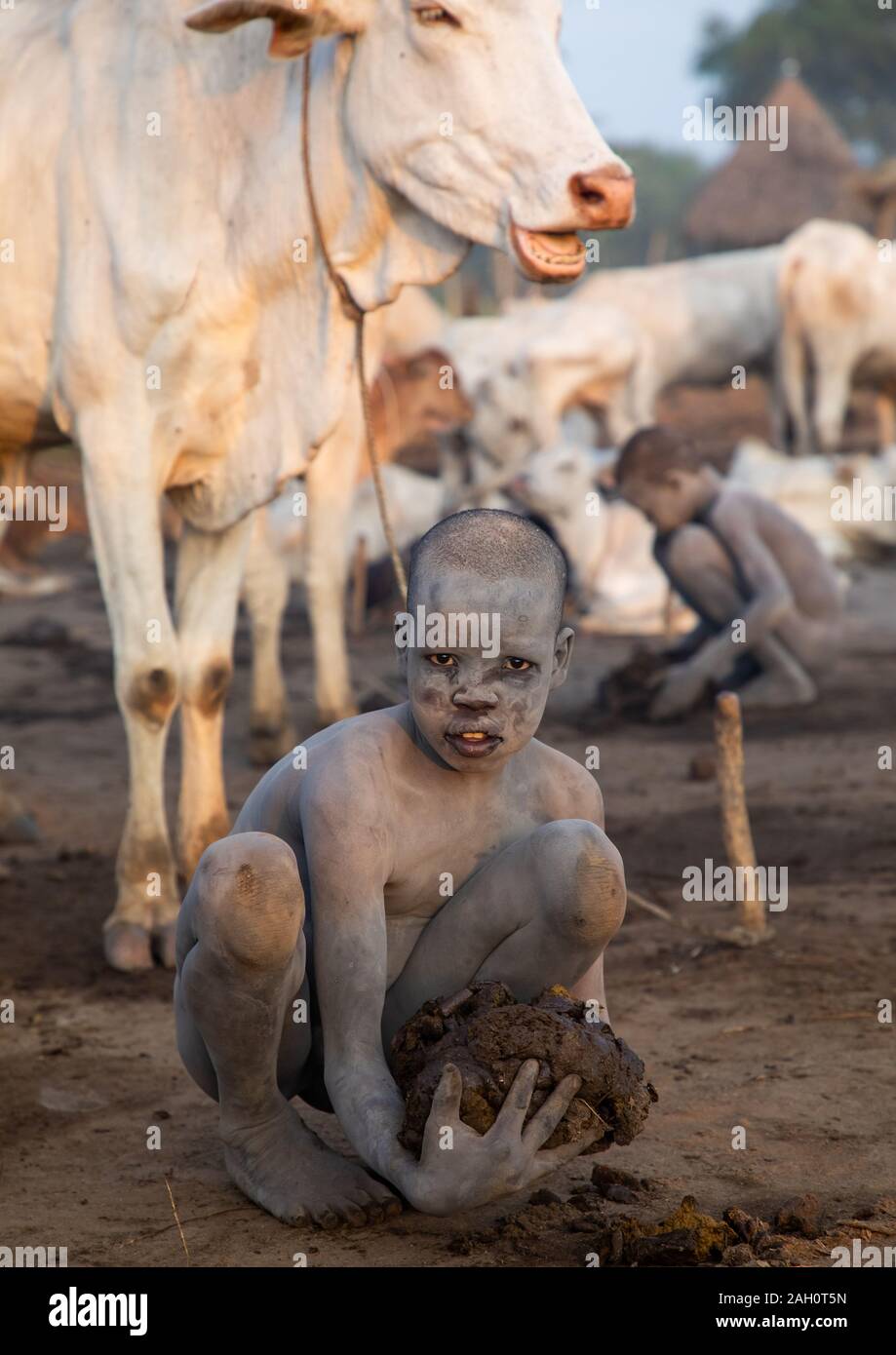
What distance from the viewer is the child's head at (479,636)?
2.68 m

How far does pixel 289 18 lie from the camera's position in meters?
4.22

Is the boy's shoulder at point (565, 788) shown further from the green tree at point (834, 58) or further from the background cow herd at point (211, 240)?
the green tree at point (834, 58)

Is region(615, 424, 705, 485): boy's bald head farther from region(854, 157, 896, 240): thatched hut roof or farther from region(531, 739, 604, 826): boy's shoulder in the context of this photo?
region(854, 157, 896, 240): thatched hut roof

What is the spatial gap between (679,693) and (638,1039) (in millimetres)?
3674

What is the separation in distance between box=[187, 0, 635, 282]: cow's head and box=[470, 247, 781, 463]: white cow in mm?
7575

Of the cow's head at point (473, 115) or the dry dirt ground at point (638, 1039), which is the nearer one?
the dry dirt ground at point (638, 1039)

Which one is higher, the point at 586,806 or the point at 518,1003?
the point at 586,806

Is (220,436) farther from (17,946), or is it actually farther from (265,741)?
(265,741)

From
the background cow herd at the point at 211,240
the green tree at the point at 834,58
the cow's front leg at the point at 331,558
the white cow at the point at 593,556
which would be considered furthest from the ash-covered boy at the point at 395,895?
the green tree at the point at 834,58

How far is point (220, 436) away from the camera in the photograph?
4707mm

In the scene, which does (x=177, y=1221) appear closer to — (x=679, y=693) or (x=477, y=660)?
(x=477, y=660)

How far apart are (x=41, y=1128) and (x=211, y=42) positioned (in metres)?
2.71

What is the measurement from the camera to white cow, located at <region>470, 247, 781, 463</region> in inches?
485

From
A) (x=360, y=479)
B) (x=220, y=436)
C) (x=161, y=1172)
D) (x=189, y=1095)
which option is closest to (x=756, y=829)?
(x=220, y=436)
